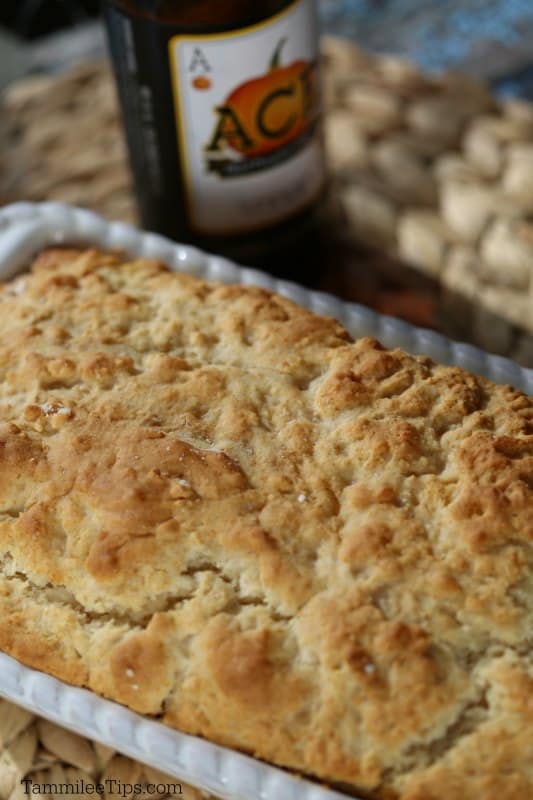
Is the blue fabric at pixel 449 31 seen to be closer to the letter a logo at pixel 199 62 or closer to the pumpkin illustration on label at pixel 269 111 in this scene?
the pumpkin illustration on label at pixel 269 111

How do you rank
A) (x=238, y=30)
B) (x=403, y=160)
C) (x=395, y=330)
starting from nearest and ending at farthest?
(x=395, y=330) < (x=238, y=30) < (x=403, y=160)

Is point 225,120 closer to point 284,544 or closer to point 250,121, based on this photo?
point 250,121

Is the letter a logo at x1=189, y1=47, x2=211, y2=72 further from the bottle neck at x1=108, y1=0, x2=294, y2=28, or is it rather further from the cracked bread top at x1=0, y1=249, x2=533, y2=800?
the cracked bread top at x1=0, y1=249, x2=533, y2=800

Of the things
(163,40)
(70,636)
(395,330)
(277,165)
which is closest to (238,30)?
(163,40)

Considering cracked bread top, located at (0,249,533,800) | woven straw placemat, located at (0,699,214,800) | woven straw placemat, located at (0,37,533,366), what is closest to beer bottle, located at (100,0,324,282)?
woven straw placemat, located at (0,37,533,366)

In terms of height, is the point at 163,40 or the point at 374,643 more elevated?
the point at 163,40

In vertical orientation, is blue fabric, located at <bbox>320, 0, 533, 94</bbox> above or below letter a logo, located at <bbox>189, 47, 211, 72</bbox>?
below

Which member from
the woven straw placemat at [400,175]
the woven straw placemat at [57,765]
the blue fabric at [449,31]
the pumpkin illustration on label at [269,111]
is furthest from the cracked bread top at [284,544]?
the blue fabric at [449,31]

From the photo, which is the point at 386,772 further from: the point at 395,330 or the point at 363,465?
the point at 395,330

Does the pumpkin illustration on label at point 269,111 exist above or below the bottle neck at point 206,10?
below
